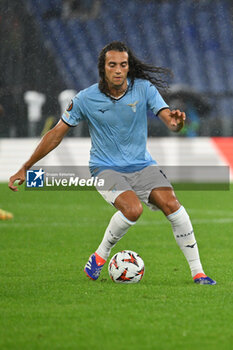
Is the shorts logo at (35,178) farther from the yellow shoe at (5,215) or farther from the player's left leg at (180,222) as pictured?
the yellow shoe at (5,215)

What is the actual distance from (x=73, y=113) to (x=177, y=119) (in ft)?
3.18

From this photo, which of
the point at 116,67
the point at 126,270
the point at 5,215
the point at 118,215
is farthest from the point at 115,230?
the point at 5,215

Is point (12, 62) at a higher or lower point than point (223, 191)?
higher

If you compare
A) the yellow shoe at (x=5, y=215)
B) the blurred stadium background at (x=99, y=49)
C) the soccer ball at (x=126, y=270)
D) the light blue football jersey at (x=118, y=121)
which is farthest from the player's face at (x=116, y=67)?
the blurred stadium background at (x=99, y=49)

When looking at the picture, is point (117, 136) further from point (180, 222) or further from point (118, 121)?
point (180, 222)

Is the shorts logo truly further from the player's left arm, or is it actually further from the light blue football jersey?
the player's left arm

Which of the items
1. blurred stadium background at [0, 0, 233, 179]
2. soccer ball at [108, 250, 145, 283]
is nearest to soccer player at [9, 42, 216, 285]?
soccer ball at [108, 250, 145, 283]

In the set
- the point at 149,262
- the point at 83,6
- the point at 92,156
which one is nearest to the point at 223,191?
the point at 83,6

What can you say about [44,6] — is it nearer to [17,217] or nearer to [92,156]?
[17,217]

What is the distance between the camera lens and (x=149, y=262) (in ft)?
22.6

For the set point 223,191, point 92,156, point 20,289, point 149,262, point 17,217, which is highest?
point 92,156

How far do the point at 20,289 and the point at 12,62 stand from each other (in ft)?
38.7

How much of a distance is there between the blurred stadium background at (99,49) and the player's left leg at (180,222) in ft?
29.6

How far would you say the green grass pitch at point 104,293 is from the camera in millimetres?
3969
